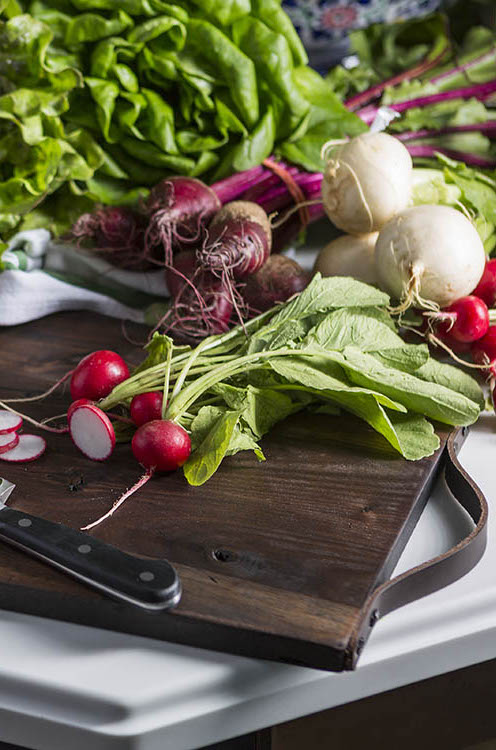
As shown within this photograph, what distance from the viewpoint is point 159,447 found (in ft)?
2.82

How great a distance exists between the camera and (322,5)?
1.83m

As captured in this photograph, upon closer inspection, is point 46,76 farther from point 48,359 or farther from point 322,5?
point 322,5

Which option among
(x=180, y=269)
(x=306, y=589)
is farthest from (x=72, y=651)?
(x=180, y=269)

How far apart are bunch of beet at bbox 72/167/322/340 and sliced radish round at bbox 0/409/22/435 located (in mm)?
231

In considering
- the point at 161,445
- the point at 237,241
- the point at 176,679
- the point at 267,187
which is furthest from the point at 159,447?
the point at 267,187

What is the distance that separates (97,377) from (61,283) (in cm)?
35

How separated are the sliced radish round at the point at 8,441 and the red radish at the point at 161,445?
0.15 metres

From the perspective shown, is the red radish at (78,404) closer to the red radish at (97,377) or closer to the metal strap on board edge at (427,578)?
the red radish at (97,377)

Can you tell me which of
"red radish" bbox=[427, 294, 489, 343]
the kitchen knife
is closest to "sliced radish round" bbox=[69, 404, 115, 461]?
the kitchen knife

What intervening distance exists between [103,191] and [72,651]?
2.90ft

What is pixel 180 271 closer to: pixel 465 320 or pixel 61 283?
pixel 61 283

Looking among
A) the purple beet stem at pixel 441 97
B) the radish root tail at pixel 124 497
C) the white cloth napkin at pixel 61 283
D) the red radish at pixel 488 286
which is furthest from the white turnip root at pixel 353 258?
the radish root tail at pixel 124 497

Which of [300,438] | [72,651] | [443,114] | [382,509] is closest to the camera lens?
[72,651]

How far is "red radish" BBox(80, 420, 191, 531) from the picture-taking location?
2.83 feet
